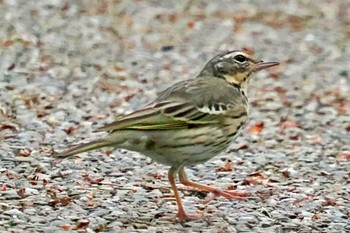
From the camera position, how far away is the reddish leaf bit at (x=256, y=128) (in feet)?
39.0

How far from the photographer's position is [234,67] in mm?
9250

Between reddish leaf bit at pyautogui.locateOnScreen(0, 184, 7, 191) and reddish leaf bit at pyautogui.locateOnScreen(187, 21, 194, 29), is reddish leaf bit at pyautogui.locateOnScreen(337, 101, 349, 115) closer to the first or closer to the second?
reddish leaf bit at pyautogui.locateOnScreen(187, 21, 194, 29)

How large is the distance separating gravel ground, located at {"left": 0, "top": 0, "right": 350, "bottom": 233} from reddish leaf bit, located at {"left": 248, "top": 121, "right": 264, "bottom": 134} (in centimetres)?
2

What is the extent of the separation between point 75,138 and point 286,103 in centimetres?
302

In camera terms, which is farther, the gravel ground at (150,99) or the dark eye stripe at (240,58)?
the dark eye stripe at (240,58)

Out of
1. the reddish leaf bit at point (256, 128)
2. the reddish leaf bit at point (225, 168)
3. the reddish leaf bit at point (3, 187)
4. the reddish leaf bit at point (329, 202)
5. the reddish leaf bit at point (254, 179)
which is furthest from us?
the reddish leaf bit at point (256, 128)

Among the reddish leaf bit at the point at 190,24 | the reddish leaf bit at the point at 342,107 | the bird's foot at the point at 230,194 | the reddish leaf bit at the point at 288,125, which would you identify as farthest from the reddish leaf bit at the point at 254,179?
the reddish leaf bit at the point at 190,24

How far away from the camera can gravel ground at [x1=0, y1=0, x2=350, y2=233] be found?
8.69 m

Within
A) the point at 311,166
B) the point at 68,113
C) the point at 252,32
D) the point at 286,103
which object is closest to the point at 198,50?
the point at 252,32

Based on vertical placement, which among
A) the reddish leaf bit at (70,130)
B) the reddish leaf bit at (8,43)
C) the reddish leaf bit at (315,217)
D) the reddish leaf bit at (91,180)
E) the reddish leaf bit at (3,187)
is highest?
the reddish leaf bit at (8,43)

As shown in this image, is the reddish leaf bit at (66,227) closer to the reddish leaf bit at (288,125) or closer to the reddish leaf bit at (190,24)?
the reddish leaf bit at (288,125)

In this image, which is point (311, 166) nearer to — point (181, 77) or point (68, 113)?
point (68, 113)

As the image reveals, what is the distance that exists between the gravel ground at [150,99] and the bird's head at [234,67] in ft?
3.29

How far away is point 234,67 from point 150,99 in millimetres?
3952
